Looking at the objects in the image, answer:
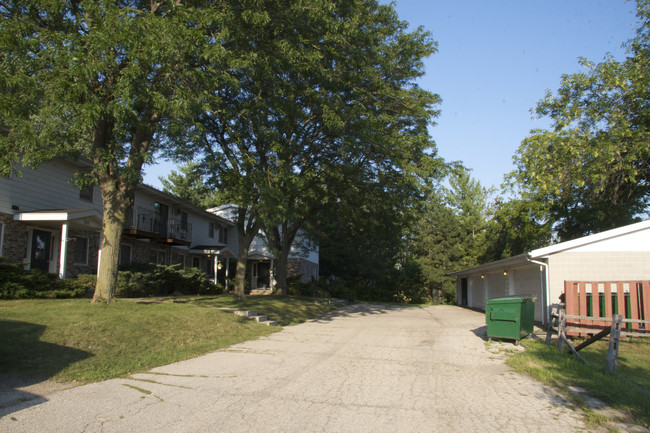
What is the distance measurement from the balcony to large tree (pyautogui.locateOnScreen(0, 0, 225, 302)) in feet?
31.4

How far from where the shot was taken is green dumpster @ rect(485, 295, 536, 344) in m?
11.1

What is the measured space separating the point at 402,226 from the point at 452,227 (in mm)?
24986

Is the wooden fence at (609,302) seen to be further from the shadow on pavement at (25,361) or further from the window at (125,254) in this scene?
the window at (125,254)

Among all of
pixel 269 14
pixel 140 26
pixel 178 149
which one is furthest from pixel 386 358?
pixel 178 149

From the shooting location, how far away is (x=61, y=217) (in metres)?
15.0

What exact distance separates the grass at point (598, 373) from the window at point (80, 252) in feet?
54.4

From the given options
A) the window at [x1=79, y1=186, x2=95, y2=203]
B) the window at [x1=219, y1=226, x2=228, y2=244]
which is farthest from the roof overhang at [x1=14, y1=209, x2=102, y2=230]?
the window at [x1=219, y1=226, x2=228, y2=244]

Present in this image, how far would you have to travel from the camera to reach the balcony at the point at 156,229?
2114cm

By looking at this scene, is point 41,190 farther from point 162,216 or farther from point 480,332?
point 480,332

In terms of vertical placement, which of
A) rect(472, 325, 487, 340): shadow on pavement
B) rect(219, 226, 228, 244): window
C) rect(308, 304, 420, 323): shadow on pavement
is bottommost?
rect(308, 304, 420, 323): shadow on pavement

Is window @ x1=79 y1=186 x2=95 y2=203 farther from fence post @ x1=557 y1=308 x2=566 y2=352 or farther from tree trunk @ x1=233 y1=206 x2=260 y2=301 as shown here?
fence post @ x1=557 y1=308 x2=566 y2=352

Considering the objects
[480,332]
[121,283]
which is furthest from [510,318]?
[121,283]

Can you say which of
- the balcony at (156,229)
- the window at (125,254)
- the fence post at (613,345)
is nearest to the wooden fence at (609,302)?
the fence post at (613,345)

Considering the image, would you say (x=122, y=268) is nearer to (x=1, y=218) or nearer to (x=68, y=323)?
(x=1, y=218)
